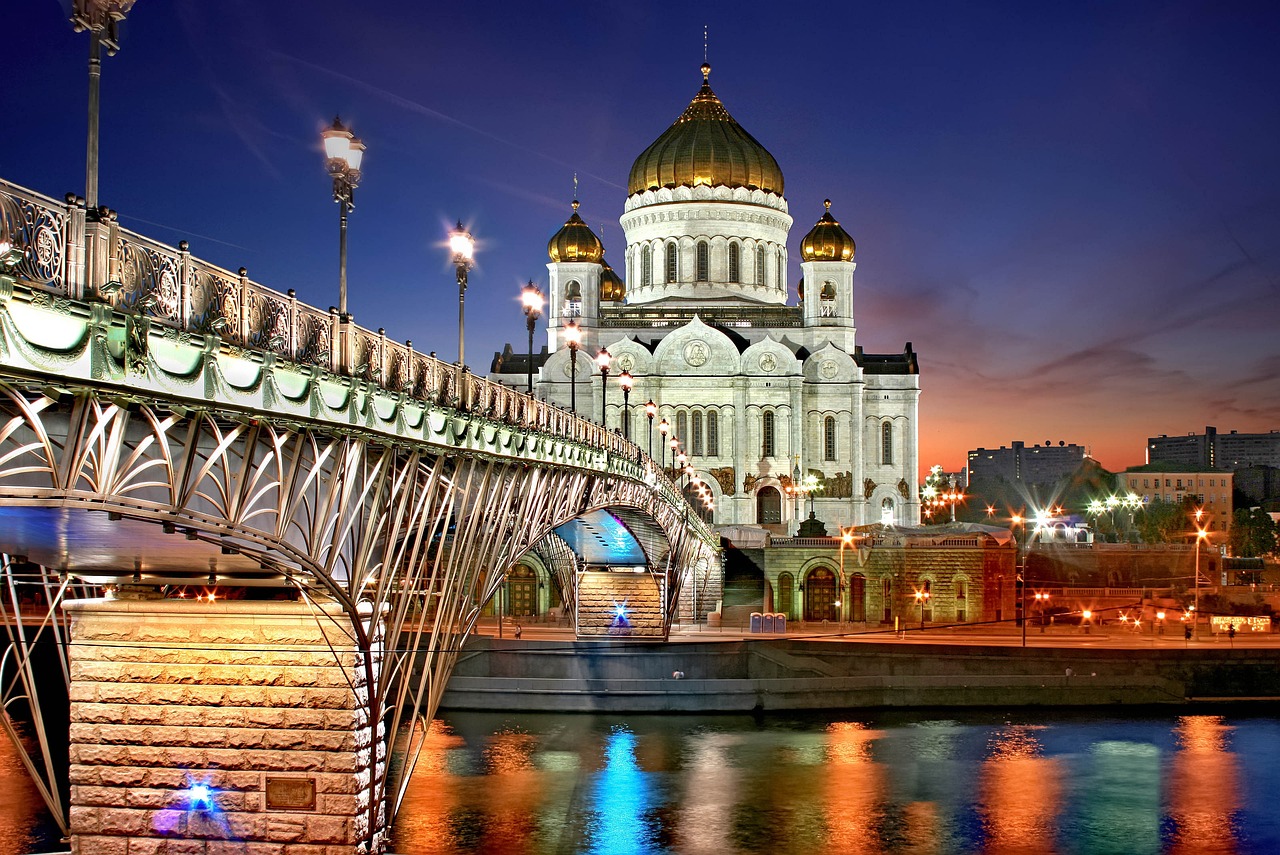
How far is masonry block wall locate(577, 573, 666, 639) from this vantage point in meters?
50.8

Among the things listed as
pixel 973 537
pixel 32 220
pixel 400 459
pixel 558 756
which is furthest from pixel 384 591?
pixel 973 537

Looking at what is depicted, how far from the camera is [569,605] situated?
178 ft

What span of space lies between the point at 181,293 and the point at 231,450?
229cm

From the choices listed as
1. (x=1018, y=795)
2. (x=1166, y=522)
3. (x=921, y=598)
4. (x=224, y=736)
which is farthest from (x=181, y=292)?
(x=1166, y=522)

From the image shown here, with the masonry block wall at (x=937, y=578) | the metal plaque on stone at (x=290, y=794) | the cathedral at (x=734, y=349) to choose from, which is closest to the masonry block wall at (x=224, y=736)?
the metal plaque on stone at (x=290, y=794)

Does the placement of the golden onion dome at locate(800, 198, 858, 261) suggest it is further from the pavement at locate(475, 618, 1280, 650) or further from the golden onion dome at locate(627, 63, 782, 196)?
the pavement at locate(475, 618, 1280, 650)

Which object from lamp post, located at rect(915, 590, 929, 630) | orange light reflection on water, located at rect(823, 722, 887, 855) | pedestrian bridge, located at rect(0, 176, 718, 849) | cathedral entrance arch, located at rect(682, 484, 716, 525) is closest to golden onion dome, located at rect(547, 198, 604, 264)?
cathedral entrance arch, located at rect(682, 484, 716, 525)

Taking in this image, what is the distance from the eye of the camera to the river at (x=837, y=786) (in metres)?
30.2

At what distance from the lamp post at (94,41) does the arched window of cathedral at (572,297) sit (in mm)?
82816

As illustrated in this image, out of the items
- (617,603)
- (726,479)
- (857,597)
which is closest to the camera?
(617,603)

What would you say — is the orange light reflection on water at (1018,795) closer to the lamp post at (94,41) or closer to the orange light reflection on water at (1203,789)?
the orange light reflection on water at (1203,789)

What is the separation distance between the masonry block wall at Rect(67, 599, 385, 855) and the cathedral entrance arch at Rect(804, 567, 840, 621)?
167ft

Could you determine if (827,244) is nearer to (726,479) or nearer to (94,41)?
(726,479)

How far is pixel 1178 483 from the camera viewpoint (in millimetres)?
146250
